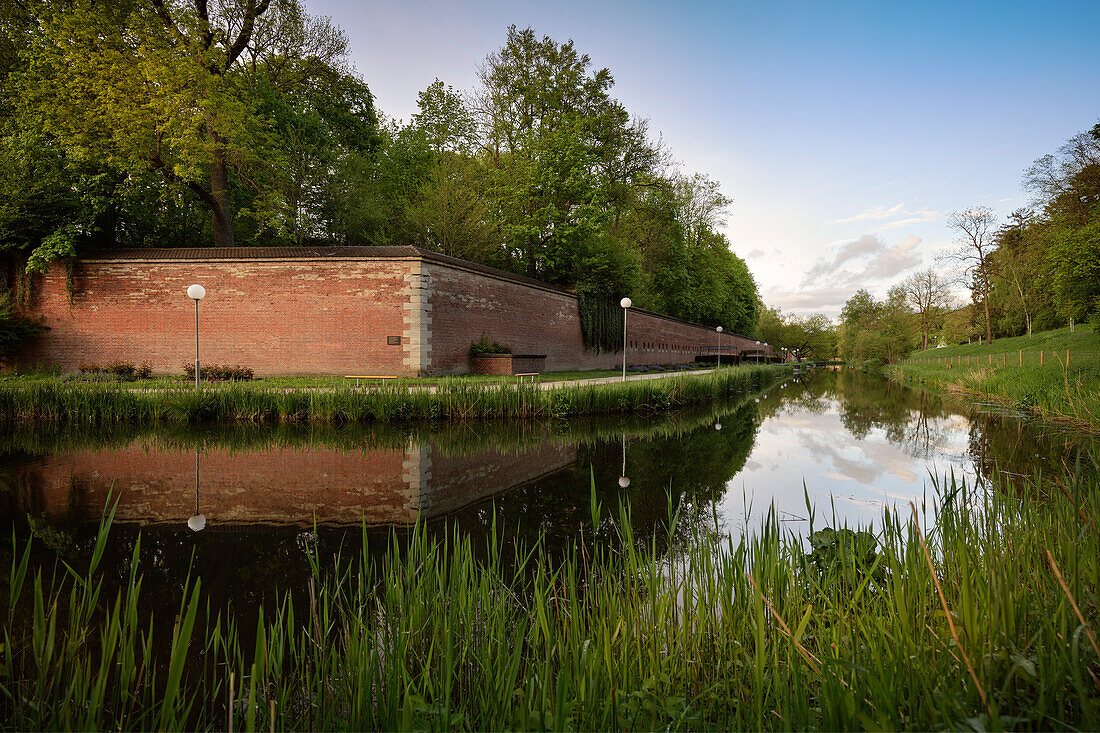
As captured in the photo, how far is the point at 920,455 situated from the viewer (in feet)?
24.1

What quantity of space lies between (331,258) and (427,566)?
15053 millimetres

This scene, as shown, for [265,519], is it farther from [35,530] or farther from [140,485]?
[140,485]

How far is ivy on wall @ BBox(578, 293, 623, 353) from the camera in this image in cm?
2319

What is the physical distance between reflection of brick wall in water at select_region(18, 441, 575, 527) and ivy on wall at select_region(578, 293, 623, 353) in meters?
16.7

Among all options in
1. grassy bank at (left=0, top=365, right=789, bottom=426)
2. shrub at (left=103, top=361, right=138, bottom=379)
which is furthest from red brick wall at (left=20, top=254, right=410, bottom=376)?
grassy bank at (left=0, top=365, right=789, bottom=426)

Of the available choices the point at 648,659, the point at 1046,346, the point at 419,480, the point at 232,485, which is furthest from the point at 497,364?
the point at 1046,346

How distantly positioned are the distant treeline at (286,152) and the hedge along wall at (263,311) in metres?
1.60

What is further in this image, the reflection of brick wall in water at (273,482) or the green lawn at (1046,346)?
the green lawn at (1046,346)

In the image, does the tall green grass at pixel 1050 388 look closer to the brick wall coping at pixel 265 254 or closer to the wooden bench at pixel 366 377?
the wooden bench at pixel 366 377

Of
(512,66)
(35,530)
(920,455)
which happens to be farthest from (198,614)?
(512,66)

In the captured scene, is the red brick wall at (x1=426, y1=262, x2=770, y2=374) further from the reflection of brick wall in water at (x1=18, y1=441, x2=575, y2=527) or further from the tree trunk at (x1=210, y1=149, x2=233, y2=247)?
the reflection of brick wall in water at (x1=18, y1=441, x2=575, y2=527)

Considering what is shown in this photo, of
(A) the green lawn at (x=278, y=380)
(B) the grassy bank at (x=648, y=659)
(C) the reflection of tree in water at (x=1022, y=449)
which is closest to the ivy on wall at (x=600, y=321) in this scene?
(A) the green lawn at (x=278, y=380)

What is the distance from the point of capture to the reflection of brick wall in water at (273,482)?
4.16 metres

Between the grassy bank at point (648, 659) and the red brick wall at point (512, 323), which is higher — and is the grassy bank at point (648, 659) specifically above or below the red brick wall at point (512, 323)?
below
